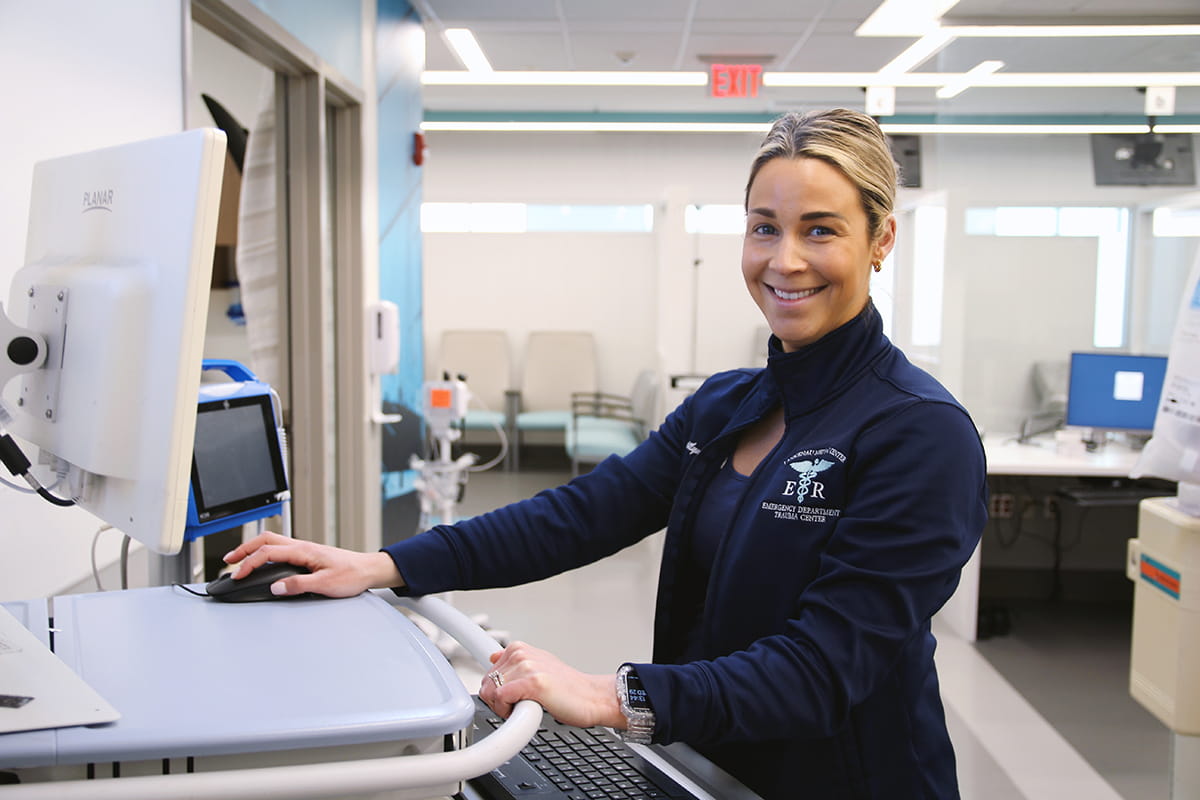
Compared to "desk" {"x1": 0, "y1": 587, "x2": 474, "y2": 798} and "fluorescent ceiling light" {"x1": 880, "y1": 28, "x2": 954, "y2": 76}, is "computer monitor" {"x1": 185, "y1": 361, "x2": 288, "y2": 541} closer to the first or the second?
"desk" {"x1": 0, "y1": 587, "x2": 474, "y2": 798}

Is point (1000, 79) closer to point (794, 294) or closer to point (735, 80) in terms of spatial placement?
point (735, 80)

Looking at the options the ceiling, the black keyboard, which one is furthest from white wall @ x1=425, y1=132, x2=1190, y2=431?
the black keyboard

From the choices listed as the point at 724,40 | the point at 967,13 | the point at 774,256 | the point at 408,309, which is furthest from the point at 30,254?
the point at 724,40

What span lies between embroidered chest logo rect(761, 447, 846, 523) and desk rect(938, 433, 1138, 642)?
305cm

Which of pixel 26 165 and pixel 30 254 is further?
pixel 26 165

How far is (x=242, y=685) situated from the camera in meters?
0.77

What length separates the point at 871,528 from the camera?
39.7 inches

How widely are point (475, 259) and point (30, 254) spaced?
7.19 m

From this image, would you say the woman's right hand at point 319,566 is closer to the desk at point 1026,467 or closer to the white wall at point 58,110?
the white wall at point 58,110

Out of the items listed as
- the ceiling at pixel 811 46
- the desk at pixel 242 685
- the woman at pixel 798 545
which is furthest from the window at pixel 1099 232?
the desk at pixel 242 685

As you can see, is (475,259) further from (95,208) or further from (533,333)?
(95,208)

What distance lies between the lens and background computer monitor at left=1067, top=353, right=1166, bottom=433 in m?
4.29

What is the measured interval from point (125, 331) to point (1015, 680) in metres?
3.62

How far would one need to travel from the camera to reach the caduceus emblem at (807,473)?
1.09m
